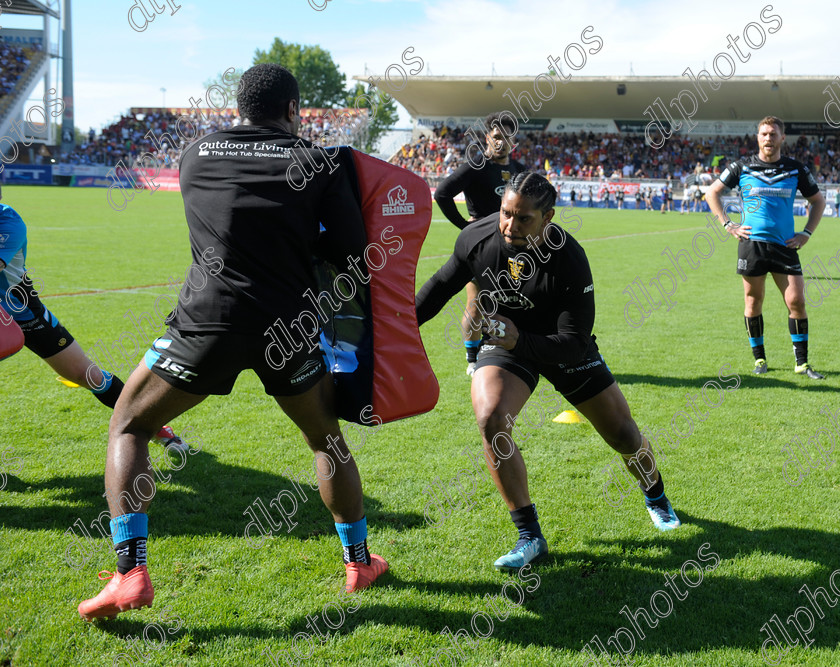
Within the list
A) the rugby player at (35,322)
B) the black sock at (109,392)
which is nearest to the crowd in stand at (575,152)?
the black sock at (109,392)

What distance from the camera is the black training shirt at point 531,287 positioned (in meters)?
3.33

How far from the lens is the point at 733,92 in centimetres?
4500

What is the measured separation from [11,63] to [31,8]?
434cm

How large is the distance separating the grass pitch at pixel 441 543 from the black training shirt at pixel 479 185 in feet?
5.30

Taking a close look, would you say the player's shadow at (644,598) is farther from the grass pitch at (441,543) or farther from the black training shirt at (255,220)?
the black training shirt at (255,220)

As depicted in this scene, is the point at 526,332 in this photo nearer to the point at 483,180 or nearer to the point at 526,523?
the point at 526,523

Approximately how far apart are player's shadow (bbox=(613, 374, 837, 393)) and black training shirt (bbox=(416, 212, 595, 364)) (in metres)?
3.30

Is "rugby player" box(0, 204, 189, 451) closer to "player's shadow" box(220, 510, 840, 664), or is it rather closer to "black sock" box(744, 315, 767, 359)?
"player's shadow" box(220, 510, 840, 664)

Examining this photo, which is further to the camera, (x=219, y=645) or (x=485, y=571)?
(x=485, y=571)

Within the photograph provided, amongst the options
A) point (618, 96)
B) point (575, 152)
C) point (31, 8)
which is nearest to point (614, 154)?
point (575, 152)

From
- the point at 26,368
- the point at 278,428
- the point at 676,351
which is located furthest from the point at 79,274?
the point at 676,351

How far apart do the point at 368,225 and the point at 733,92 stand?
160 ft

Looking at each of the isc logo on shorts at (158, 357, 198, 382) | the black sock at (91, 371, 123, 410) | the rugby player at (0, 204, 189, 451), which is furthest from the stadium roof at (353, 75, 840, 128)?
the isc logo on shorts at (158, 357, 198, 382)

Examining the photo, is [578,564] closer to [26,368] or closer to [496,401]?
[496,401]
